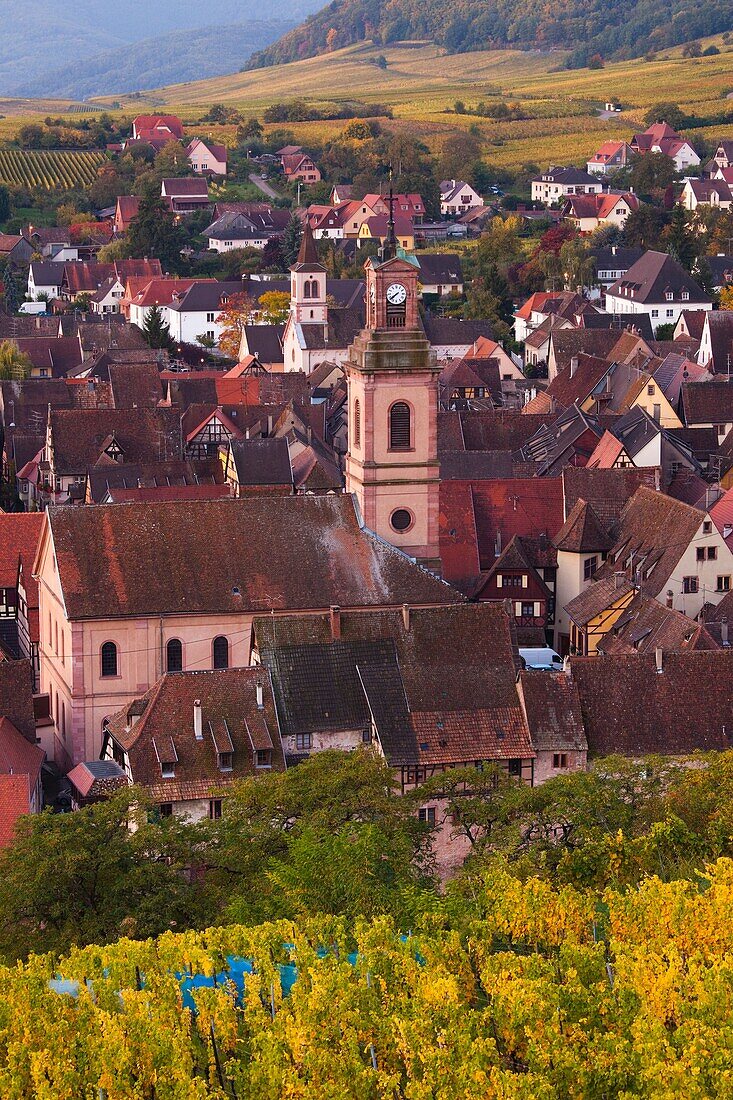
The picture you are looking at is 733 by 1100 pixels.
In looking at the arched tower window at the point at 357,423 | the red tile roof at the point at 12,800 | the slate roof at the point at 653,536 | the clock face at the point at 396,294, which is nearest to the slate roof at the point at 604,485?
the slate roof at the point at 653,536

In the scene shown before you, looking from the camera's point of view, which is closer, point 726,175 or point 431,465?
point 431,465

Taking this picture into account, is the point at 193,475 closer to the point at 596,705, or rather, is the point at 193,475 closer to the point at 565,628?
the point at 565,628

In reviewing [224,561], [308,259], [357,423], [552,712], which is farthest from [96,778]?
[308,259]

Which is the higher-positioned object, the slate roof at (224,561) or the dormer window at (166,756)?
the slate roof at (224,561)

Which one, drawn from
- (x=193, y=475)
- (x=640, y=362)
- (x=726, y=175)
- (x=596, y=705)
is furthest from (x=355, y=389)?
(x=726, y=175)

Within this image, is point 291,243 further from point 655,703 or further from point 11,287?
point 655,703

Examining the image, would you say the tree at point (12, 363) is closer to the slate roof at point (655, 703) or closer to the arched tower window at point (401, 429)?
the arched tower window at point (401, 429)
